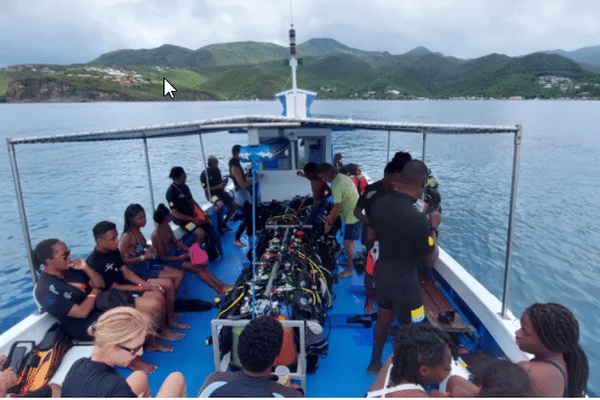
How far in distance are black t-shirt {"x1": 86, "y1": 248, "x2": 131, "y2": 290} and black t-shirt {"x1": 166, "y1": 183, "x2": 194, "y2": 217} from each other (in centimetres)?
166

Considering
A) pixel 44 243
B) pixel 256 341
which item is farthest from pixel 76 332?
pixel 256 341

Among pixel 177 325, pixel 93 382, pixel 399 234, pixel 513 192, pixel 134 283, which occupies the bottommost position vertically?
pixel 177 325

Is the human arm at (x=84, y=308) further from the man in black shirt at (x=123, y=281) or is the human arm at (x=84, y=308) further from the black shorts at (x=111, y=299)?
the man in black shirt at (x=123, y=281)

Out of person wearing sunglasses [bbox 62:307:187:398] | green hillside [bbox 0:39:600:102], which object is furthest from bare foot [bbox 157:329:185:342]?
green hillside [bbox 0:39:600:102]

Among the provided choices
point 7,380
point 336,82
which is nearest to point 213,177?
point 7,380

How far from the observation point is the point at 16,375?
8.35ft

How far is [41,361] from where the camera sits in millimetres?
Answer: 2744

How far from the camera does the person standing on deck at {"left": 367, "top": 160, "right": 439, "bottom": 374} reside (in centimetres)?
249

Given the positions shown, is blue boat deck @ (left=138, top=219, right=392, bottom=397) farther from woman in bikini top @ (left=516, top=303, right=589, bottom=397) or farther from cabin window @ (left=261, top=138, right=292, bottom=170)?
cabin window @ (left=261, top=138, right=292, bottom=170)

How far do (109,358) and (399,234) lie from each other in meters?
1.89

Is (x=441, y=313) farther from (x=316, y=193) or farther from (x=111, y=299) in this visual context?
(x=111, y=299)

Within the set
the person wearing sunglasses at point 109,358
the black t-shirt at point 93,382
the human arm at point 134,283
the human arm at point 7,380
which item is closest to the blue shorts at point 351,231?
the human arm at point 134,283

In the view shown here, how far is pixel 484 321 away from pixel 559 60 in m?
120

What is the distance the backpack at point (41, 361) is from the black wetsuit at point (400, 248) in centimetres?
259
